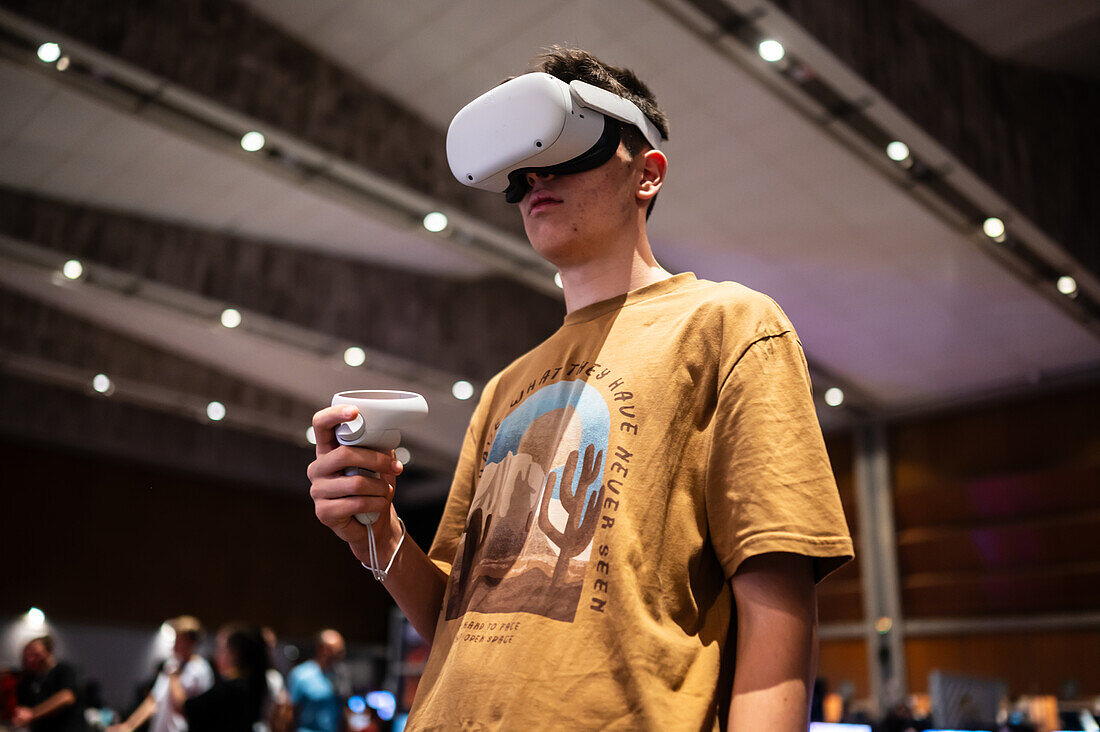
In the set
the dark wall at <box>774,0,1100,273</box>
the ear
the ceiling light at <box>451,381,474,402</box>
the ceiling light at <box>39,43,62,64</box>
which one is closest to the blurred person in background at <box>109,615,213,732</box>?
the ceiling light at <box>39,43,62,64</box>

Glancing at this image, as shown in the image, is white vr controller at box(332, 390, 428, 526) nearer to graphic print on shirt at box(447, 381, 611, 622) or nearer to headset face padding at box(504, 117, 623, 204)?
graphic print on shirt at box(447, 381, 611, 622)

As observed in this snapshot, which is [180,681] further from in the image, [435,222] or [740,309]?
[740,309]

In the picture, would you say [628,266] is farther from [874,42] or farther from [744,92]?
[744,92]

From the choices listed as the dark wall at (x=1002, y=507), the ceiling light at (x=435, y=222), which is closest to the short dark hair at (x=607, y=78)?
the ceiling light at (x=435, y=222)

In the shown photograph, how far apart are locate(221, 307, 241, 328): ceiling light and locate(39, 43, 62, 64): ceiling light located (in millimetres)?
3579

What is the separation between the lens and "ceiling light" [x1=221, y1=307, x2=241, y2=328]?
931 centimetres

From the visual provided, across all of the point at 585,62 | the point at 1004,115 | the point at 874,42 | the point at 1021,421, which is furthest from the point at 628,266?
the point at 1021,421

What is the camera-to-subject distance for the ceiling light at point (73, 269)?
8430mm

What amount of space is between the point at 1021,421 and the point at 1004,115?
539 cm

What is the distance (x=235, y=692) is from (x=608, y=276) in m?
3.49

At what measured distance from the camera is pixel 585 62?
1.16 m

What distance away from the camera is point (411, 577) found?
1130 mm

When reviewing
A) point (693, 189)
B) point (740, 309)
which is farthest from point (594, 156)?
point (693, 189)

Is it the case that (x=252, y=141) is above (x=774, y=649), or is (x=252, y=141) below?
above
